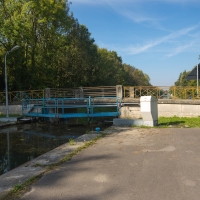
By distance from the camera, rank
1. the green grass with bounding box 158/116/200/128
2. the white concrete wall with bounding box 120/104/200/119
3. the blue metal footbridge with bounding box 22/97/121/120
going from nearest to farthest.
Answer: the green grass with bounding box 158/116/200/128 < the white concrete wall with bounding box 120/104/200/119 < the blue metal footbridge with bounding box 22/97/121/120

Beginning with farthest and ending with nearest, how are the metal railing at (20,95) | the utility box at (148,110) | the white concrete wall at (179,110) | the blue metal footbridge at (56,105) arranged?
the metal railing at (20,95)
the blue metal footbridge at (56,105)
the white concrete wall at (179,110)
the utility box at (148,110)

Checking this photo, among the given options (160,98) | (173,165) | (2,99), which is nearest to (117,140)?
(173,165)

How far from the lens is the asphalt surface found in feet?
13.1

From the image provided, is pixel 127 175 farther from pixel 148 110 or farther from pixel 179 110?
pixel 179 110

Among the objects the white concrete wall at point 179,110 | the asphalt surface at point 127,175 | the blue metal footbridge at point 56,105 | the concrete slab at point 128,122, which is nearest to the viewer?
the asphalt surface at point 127,175

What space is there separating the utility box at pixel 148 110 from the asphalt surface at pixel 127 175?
168 inches

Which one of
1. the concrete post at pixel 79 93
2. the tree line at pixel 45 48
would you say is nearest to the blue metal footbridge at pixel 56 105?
the concrete post at pixel 79 93

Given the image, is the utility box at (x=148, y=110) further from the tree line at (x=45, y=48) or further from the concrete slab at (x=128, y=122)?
the tree line at (x=45, y=48)

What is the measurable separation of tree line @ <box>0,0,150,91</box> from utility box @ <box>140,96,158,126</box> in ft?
56.3

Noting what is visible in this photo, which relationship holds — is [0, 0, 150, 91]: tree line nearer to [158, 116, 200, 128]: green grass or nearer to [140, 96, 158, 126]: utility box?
[140, 96, 158, 126]: utility box

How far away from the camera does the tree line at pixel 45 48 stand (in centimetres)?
2584

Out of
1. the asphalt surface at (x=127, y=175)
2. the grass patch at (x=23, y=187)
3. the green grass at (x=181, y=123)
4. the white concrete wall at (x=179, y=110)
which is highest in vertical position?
the white concrete wall at (x=179, y=110)

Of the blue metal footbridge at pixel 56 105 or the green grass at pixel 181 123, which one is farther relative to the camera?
the blue metal footbridge at pixel 56 105

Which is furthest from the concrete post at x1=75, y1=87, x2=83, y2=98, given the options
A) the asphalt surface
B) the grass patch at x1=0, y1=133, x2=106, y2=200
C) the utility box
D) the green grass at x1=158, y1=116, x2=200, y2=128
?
the grass patch at x1=0, y1=133, x2=106, y2=200
